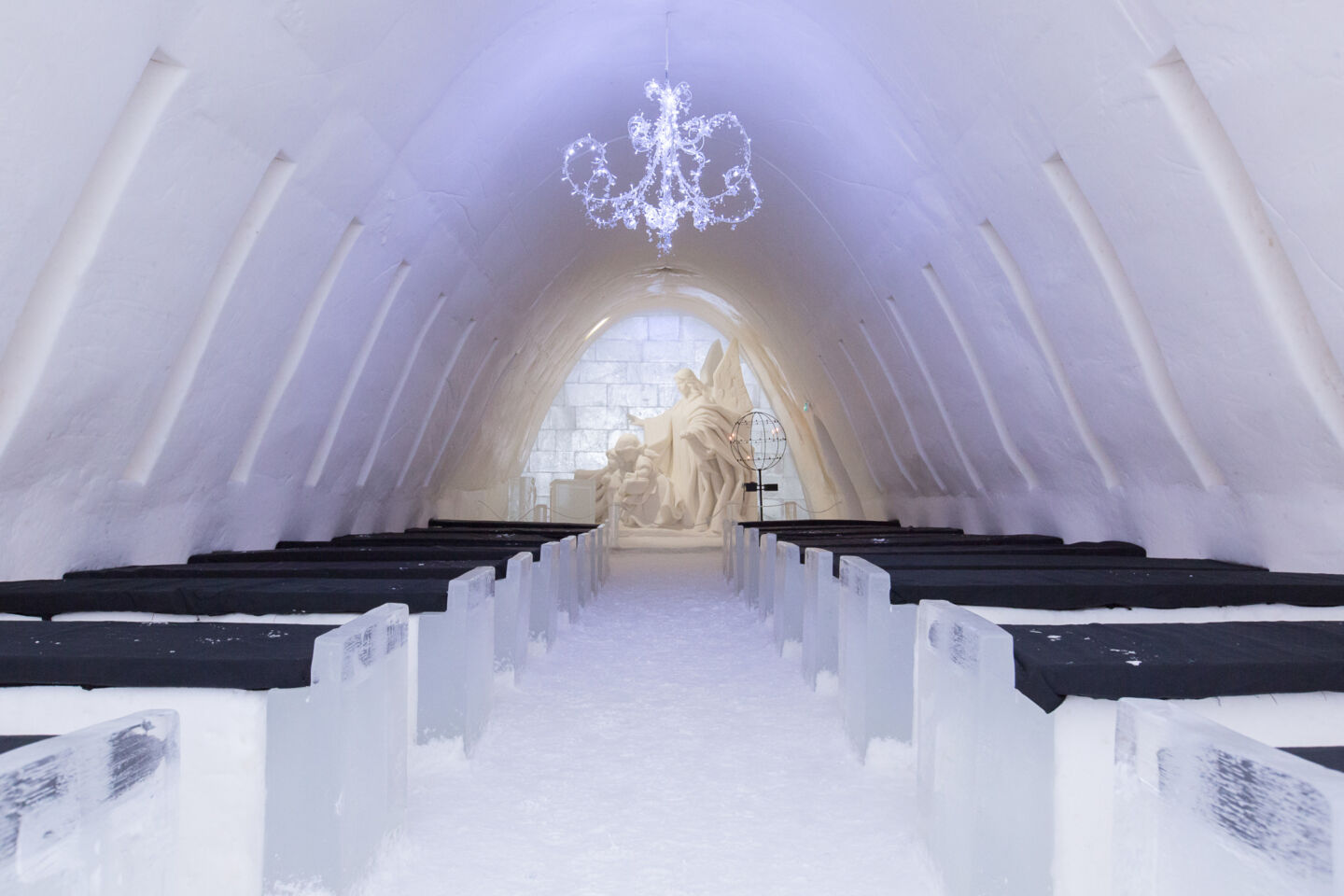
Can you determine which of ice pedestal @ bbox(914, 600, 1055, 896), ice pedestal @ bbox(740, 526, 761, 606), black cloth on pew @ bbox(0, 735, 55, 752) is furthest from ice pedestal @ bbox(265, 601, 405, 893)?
ice pedestal @ bbox(740, 526, 761, 606)

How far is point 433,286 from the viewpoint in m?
5.26

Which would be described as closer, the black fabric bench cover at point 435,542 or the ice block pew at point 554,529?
the black fabric bench cover at point 435,542

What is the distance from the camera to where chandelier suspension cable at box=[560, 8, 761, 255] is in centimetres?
554

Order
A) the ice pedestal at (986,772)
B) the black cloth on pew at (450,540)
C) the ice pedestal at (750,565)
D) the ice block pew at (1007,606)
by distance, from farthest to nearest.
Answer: the ice pedestal at (750,565)
the black cloth on pew at (450,540)
the ice block pew at (1007,606)
the ice pedestal at (986,772)

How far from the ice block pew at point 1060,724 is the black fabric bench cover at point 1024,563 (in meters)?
1.49

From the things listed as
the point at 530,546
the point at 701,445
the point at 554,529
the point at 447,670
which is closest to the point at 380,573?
the point at 447,670

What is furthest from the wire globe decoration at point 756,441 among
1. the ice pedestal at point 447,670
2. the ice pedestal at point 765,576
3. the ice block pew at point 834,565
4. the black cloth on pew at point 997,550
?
the ice pedestal at point 447,670

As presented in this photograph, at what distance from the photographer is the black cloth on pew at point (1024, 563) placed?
3.30 metres

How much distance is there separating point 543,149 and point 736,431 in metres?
6.28

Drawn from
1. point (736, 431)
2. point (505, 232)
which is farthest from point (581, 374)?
point (505, 232)

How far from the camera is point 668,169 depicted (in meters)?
6.36

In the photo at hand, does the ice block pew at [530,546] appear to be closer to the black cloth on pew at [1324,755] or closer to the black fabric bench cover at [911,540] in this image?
the black fabric bench cover at [911,540]

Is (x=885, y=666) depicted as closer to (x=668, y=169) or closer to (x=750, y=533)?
(x=750, y=533)

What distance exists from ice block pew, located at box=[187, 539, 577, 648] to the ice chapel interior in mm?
41
